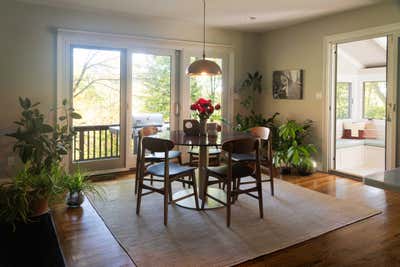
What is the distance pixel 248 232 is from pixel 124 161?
2.89m

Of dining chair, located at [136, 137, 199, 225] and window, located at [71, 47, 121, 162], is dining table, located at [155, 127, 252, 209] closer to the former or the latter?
dining chair, located at [136, 137, 199, 225]

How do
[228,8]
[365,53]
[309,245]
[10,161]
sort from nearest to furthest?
[309,245], [10,161], [228,8], [365,53]

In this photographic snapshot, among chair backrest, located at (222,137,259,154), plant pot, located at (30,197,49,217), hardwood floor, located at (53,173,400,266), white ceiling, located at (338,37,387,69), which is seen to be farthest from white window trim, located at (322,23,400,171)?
plant pot, located at (30,197,49,217)

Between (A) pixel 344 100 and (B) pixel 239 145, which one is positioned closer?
(B) pixel 239 145

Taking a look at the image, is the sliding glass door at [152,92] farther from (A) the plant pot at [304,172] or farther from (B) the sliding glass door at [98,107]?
(A) the plant pot at [304,172]

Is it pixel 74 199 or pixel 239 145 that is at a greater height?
pixel 239 145

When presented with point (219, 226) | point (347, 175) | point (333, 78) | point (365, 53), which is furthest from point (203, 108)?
point (365, 53)

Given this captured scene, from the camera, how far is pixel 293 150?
478 cm

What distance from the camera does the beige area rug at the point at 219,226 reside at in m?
2.38

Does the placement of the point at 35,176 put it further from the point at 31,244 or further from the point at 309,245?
the point at 309,245

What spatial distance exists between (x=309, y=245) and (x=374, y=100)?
16.6 ft

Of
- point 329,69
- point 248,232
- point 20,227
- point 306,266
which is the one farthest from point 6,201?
point 329,69

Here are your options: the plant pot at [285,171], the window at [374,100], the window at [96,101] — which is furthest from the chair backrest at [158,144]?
the window at [374,100]

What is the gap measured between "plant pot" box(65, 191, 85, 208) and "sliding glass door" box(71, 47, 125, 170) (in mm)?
1288
